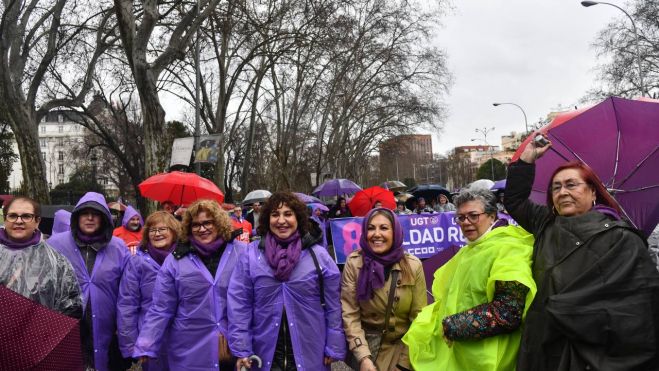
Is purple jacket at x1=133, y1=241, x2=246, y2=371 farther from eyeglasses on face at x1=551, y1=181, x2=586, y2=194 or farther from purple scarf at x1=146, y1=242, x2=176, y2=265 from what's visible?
eyeglasses on face at x1=551, y1=181, x2=586, y2=194

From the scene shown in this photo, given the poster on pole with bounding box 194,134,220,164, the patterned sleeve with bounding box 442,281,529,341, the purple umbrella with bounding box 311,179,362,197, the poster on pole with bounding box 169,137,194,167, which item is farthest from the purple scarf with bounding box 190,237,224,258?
the purple umbrella with bounding box 311,179,362,197

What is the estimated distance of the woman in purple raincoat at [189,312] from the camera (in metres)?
3.75

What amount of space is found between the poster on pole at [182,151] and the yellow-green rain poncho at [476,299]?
1018cm

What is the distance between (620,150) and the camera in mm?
4246

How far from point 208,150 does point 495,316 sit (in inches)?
524

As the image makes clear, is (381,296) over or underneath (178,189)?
underneath

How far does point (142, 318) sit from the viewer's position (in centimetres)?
429

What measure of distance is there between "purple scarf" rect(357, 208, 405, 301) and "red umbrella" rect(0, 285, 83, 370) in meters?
1.65

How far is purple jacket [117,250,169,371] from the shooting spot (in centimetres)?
419

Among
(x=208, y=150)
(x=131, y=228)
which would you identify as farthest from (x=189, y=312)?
(x=208, y=150)

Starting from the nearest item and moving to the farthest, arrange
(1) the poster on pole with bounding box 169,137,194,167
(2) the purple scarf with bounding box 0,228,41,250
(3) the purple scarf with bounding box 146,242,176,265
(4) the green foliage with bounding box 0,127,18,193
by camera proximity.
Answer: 1. (2) the purple scarf with bounding box 0,228,41,250
2. (3) the purple scarf with bounding box 146,242,176,265
3. (1) the poster on pole with bounding box 169,137,194,167
4. (4) the green foliage with bounding box 0,127,18,193

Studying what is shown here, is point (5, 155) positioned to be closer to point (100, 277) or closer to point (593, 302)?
point (100, 277)

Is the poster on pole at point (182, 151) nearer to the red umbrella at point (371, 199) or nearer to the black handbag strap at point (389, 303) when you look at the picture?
the red umbrella at point (371, 199)

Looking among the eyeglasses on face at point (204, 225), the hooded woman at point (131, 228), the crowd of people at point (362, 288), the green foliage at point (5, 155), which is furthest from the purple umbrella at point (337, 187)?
the green foliage at point (5, 155)
